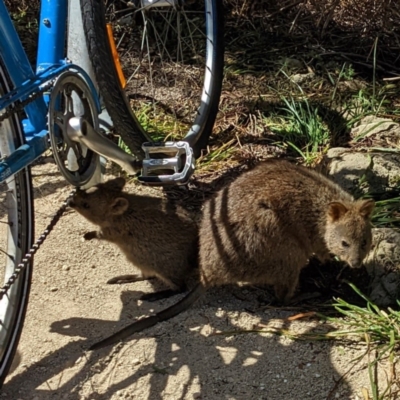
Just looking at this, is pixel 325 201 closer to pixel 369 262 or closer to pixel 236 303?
pixel 369 262

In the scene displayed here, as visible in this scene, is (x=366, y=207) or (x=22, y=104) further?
(x=366, y=207)

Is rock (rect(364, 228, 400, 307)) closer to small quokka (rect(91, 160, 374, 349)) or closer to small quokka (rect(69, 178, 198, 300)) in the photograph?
small quokka (rect(91, 160, 374, 349))

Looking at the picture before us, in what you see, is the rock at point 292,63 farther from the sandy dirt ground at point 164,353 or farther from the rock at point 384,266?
the sandy dirt ground at point 164,353

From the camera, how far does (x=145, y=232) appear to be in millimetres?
4156

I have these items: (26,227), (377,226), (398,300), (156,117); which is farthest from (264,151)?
(26,227)

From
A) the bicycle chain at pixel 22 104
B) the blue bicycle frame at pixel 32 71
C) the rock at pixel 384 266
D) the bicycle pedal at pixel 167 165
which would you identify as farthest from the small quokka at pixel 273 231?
the bicycle chain at pixel 22 104

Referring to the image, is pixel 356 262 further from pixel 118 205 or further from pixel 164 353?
pixel 118 205

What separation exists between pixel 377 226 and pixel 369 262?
262mm

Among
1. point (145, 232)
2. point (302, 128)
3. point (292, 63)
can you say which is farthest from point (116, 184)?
point (292, 63)

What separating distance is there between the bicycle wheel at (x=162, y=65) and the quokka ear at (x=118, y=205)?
32 cm

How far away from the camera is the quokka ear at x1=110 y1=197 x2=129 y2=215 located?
412 cm

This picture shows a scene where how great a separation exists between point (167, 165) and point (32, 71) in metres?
1.05

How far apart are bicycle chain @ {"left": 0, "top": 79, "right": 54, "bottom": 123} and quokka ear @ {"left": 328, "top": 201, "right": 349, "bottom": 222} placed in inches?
65.0

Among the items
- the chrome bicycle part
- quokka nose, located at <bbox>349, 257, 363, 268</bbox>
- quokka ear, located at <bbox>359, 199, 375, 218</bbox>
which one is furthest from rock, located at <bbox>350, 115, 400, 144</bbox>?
the chrome bicycle part
